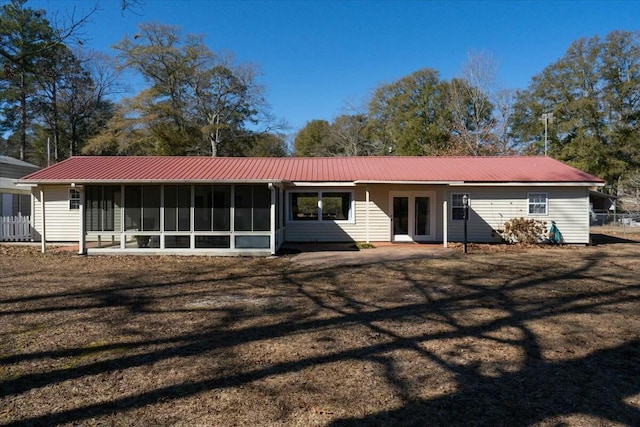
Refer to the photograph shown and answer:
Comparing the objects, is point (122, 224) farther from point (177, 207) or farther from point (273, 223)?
point (273, 223)

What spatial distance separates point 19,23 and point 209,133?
939 inches

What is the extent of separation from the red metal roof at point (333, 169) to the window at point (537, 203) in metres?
0.66

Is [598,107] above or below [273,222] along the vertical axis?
above

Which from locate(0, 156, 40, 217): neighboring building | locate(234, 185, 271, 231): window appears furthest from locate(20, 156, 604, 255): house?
locate(0, 156, 40, 217): neighboring building

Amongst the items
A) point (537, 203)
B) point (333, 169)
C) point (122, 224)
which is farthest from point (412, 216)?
point (122, 224)

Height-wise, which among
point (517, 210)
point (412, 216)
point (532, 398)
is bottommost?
point (532, 398)

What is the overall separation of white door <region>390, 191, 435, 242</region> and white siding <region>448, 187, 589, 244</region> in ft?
2.75

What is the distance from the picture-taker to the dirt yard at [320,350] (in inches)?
133

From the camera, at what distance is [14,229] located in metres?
17.0

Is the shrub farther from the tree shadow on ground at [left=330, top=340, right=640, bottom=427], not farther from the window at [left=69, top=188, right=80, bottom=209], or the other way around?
the window at [left=69, top=188, right=80, bottom=209]

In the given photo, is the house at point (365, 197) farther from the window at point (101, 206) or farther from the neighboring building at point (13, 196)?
the neighboring building at point (13, 196)

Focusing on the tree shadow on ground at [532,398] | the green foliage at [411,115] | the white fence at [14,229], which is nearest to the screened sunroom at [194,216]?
the white fence at [14,229]

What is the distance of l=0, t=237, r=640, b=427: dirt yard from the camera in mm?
3377

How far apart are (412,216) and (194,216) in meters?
8.05
